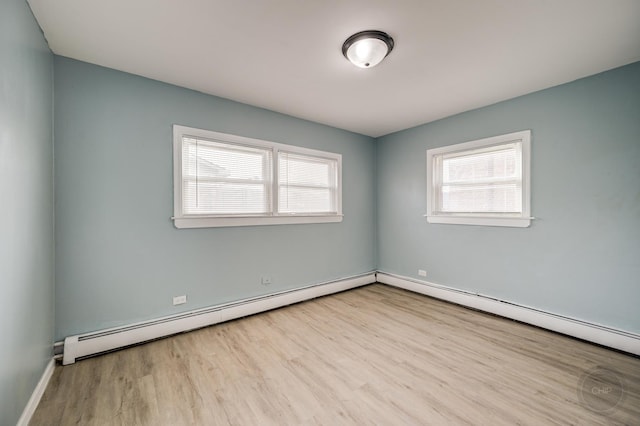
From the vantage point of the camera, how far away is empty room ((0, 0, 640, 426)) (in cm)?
175

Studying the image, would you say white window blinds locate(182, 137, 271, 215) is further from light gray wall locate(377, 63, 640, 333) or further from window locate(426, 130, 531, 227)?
light gray wall locate(377, 63, 640, 333)

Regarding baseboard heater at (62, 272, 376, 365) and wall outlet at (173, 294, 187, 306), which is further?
wall outlet at (173, 294, 187, 306)

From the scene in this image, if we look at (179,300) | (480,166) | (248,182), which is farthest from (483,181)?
(179,300)

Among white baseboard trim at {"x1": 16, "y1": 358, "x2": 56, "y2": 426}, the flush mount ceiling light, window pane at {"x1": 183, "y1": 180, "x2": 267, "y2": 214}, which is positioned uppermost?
the flush mount ceiling light

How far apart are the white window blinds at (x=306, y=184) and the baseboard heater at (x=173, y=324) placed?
4.02 ft

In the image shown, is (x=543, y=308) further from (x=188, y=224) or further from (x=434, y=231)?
(x=188, y=224)

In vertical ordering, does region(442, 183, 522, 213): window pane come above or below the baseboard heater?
above

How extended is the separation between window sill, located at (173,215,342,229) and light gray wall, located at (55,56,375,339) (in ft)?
0.24

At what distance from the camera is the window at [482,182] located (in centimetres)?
316

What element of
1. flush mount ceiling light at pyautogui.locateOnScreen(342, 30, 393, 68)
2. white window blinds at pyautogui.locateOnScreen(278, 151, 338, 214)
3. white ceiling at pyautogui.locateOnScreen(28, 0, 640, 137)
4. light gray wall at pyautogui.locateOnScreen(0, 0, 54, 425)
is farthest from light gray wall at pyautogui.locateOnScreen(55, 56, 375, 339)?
flush mount ceiling light at pyautogui.locateOnScreen(342, 30, 393, 68)

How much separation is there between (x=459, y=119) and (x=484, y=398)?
339 centimetres

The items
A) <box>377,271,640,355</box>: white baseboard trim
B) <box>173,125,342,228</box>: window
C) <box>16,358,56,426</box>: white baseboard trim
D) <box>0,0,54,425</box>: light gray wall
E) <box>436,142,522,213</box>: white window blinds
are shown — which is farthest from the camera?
<box>436,142,522,213</box>: white window blinds

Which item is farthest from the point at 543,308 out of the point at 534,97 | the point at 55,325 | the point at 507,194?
the point at 55,325

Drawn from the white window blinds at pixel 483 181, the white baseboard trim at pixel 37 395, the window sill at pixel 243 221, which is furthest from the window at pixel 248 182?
the white window blinds at pixel 483 181
